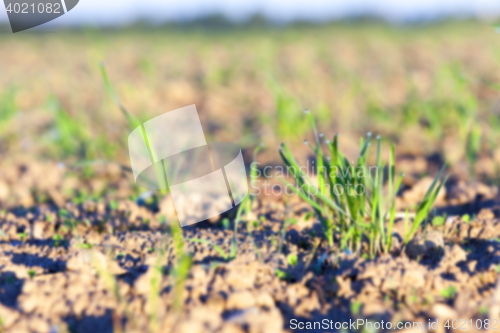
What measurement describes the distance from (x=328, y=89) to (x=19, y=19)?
90.5 inches

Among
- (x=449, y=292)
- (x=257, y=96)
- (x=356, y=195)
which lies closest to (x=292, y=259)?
(x=356, y=195)

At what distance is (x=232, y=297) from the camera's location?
1109 mm

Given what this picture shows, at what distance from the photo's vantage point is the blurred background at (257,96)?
2.32m

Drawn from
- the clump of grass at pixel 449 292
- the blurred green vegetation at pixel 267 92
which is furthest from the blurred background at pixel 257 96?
the clump of grass at pixel 449 292

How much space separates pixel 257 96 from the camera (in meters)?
3.44

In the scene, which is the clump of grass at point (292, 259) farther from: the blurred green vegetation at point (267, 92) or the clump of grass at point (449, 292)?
the blurred green vegetation at point (267, 92)

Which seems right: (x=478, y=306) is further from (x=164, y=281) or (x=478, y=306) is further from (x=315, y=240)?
(x=164, y=281)

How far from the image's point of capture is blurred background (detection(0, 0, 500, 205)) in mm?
2324

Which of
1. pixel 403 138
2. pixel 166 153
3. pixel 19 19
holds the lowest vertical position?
pixel 403 138

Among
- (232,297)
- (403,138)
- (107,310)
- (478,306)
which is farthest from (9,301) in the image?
(403,138)

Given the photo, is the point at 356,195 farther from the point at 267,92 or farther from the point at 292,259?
the point at 267,92

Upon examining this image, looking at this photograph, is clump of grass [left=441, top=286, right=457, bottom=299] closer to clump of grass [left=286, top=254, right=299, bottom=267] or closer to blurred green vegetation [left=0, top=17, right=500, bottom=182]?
clump of grass [left=286, top=254, right=299, bottom=267]

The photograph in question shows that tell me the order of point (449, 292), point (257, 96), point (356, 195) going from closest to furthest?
point (449, 292) → point (356, 195) → point (257, 96)

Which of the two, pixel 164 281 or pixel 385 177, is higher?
pixel 164 281
